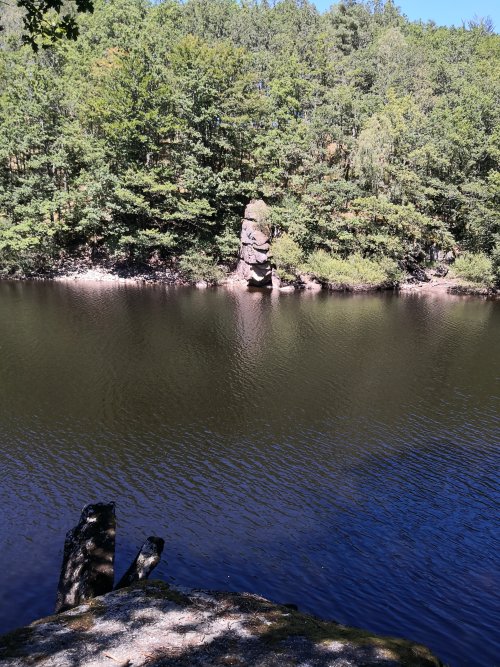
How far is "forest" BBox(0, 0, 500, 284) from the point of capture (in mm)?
51312

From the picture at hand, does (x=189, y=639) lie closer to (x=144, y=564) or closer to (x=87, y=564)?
(x=144, y=564)

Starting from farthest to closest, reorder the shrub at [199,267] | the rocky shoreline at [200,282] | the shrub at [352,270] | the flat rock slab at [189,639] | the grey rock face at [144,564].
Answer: the rocky shoreline at [200,282], the shrub at [352,270], the shrub at [199,267], the grey rock face at [144,564], the flat rock slab at [189,639]

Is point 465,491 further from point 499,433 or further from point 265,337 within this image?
point 265,337

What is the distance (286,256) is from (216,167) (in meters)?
14.5

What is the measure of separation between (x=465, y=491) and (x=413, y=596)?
6126 mm

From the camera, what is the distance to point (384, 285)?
54.7 meters

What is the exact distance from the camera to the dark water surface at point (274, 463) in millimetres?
12258

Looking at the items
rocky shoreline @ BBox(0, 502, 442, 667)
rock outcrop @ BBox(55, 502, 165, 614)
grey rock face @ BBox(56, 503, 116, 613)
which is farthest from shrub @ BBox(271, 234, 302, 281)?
rocky shoreline @ BBox(0, 502, 442, 667)

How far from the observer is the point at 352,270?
53125 mm

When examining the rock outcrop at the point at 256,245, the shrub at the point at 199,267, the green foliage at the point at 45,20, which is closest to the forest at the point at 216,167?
the shrub at the point at 199,267

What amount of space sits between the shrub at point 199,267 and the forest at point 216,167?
0.51ft

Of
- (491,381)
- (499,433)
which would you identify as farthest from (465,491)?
(491,381)

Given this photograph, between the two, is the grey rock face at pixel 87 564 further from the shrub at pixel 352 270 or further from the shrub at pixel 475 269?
the shrub at pixel 475 269

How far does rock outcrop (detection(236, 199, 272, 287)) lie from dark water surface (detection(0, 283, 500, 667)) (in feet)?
58.6
